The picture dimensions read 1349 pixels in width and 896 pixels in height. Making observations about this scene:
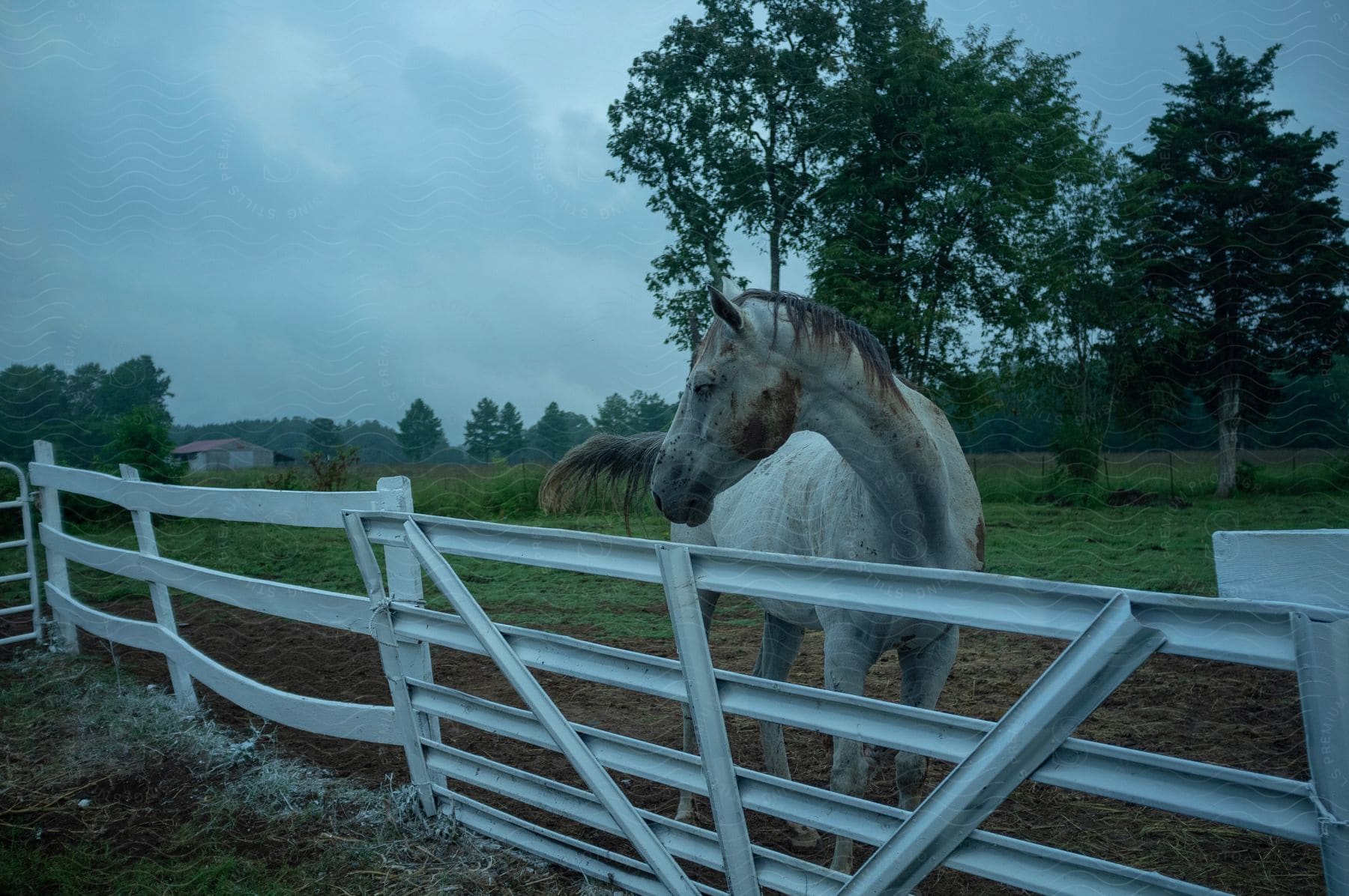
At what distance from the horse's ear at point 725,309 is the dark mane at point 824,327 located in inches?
2.6

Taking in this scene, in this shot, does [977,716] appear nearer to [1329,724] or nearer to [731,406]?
[731,406]

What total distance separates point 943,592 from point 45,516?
21.3 ft

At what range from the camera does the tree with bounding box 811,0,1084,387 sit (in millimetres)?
5820

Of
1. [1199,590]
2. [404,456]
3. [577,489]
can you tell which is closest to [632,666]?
[577,489]

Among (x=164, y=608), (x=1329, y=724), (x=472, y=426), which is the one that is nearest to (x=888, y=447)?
(x=1329, y=724)

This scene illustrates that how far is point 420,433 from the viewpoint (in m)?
4.85

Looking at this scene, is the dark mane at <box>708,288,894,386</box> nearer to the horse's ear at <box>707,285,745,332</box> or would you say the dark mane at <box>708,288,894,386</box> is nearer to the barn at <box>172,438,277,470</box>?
the horse's ear at <box>707,285,745,332</box>

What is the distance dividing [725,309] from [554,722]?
4.40ft

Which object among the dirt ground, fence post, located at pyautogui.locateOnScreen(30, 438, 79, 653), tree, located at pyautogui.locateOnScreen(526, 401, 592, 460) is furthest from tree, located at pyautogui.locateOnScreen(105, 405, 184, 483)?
tree, located at pyautogui.locateOnScreen(526, 401, 592, 460)

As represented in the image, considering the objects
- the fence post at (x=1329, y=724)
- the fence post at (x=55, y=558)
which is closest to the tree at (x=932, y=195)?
the fence post at (x=1329, y=724)

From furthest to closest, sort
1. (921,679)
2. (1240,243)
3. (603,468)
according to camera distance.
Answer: (1240,243)
(603,468)
(921,679)

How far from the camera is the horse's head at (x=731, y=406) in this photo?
2.23 metres

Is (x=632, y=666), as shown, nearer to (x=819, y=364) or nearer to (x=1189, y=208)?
(x=819, y=364)

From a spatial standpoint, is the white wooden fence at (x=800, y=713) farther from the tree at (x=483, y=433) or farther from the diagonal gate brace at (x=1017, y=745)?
the tree at (x=483, y=433)
